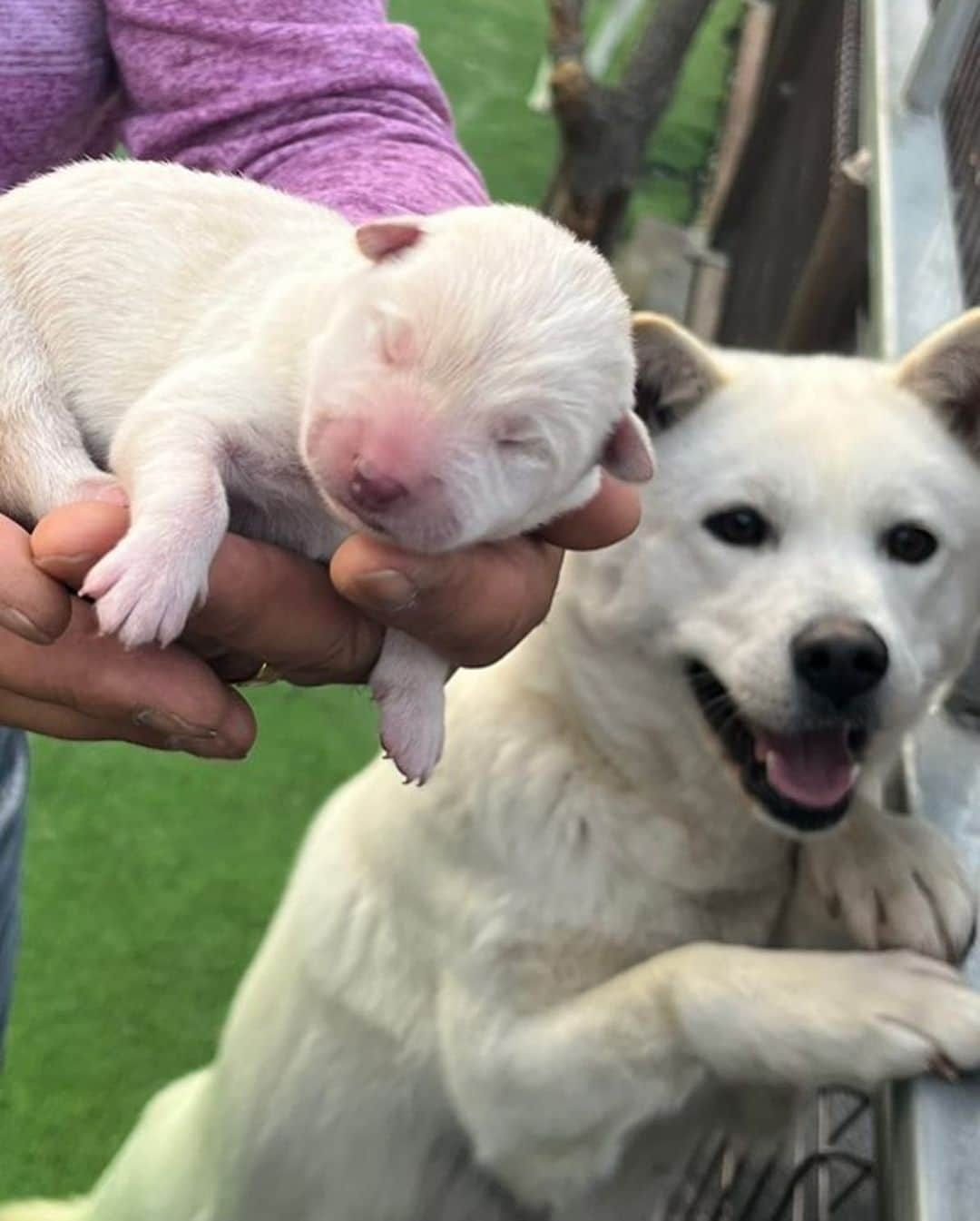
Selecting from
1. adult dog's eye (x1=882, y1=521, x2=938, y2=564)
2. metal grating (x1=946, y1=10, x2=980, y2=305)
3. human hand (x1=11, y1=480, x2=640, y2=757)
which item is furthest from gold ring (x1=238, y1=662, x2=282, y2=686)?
metal grating (x1=946, y1=10, x2=980, y2=305)

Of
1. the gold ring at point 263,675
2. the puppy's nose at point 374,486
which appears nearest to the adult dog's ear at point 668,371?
the gold ring at point 263,675

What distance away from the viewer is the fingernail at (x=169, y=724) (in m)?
1.12

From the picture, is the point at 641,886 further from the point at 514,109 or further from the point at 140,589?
the point at 514,109

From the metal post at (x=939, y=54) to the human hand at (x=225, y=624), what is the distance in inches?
55.6

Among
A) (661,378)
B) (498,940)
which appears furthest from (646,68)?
(498,940)

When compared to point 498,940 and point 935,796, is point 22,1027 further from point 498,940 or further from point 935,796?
point 935,796

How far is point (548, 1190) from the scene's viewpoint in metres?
1.82

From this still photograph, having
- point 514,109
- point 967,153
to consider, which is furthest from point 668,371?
point 514,109

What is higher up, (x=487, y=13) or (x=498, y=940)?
(x=498, y=940)

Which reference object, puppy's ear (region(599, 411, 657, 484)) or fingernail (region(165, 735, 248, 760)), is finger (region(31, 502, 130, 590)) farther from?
puppy's ear (region(599, 411, 657, 484))

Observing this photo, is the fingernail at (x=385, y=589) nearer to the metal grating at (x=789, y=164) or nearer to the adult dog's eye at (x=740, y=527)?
the adult dog's eye at (x=740, y=527)

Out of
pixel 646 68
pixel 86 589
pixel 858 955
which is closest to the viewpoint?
pixel 86 589

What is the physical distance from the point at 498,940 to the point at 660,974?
0.22m

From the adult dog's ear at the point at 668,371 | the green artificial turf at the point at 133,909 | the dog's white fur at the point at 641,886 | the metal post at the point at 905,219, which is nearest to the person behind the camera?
the dog's white fur at the point at 641,886
